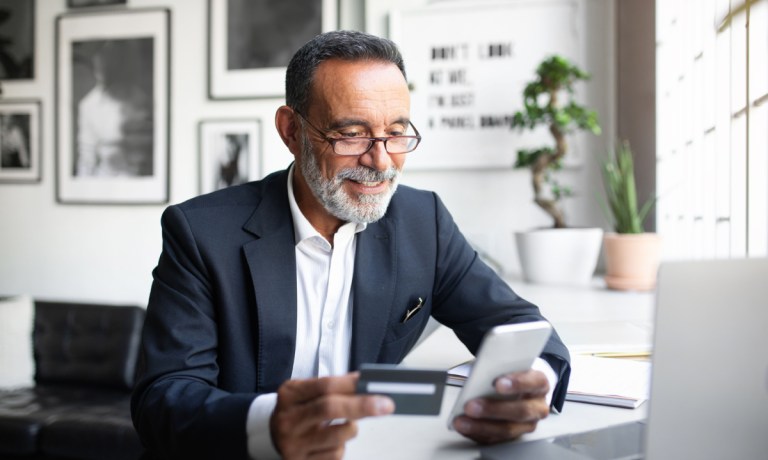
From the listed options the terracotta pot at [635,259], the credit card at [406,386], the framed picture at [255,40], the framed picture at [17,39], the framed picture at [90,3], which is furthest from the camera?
the framed picture at [17,39]

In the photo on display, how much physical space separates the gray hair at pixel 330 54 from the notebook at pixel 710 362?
871 mm

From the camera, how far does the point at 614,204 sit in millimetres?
2361

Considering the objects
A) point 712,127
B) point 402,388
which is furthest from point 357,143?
point 712,127

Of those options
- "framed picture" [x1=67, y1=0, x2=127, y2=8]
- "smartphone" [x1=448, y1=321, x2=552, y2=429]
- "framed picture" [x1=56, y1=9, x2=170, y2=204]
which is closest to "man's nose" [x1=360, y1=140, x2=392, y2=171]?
"smartphone" [x1=448, y1=321, x2=552, y2=429]

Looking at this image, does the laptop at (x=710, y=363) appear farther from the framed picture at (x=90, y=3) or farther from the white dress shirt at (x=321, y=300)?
the framed picture at (x=90, y=3)

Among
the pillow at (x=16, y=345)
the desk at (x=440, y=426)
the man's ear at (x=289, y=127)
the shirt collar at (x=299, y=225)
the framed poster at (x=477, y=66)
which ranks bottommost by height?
the pillow at (x=16, y=345)

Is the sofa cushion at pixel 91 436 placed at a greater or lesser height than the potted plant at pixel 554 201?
lesser

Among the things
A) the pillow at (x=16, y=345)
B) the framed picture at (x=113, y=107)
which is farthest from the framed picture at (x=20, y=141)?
A: the pillow at (x=16, y=345)

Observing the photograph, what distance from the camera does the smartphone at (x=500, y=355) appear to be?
77cm

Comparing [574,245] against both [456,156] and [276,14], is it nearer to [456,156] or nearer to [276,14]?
[456,156]

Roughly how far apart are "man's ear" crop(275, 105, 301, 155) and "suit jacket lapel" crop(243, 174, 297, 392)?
0.20m

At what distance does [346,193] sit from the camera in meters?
1.36

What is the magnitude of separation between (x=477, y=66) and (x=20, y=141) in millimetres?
2483

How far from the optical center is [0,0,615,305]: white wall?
111 inches
